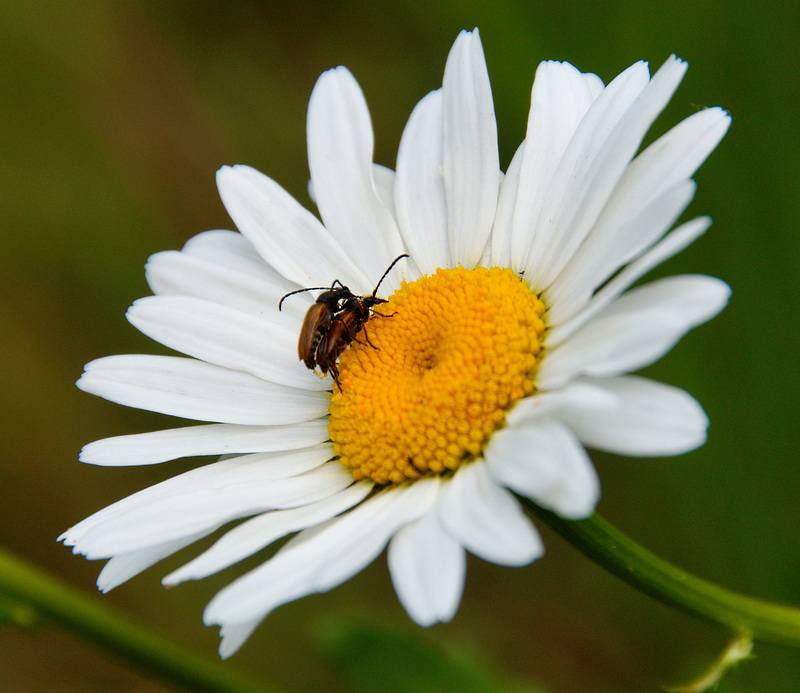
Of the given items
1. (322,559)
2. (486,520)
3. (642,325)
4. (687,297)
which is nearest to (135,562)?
(322,559)

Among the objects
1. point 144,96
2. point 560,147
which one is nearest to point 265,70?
point 144,96

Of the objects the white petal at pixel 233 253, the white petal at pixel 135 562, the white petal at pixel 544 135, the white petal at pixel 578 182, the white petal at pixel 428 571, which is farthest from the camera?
the white petal at pixel 233 253

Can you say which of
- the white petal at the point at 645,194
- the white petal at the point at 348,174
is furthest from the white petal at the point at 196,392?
the white petal at the point at 645,194

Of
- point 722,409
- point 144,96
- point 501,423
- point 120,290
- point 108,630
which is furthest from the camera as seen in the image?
point 144,96

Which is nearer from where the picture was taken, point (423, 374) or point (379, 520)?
point (379, 520)

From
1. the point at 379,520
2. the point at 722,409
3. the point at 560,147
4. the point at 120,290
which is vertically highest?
the point at 120,290

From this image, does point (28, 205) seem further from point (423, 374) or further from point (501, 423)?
point (501, 423)

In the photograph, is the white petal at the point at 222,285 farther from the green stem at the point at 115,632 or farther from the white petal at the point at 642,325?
the white petal at the point at 642,325
